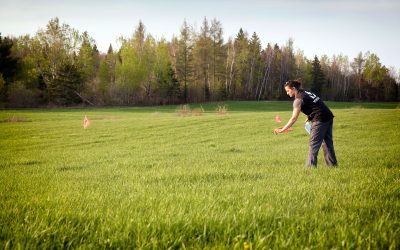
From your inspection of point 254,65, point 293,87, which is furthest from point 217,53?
point 293,87

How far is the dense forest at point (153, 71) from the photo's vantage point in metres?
57.8

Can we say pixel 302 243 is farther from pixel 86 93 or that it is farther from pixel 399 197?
pixel 86 93

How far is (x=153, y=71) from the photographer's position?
214 ft

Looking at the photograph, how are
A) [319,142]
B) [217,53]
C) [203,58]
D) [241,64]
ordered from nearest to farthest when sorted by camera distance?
[319,142] < [203,58] < [217,53] < [241,64]

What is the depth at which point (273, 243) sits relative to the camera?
8.83ft

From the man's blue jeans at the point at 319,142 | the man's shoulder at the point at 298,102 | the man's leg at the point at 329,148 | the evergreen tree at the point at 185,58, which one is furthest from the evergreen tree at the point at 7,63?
the man's leg at the point at 329,148

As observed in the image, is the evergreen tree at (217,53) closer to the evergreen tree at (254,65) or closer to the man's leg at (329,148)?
the evergreen tree at (254,65)

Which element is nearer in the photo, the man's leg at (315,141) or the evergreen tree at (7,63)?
the man's leg at (315,141)

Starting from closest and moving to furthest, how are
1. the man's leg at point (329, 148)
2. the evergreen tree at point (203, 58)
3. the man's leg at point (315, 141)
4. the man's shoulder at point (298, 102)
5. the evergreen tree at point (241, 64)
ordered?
→ the man's shoulder at point (298, 102) → the man's leg at point (315, 141) → the man's leg at point (329, 148) → the evergreen tree at point (203, 58) → the evergreen tree at point (241, 64)

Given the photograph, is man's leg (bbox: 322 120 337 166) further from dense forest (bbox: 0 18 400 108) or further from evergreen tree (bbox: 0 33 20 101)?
evergreen tree (bbox: 0 33 20 101)

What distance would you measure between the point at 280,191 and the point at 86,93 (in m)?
64.4

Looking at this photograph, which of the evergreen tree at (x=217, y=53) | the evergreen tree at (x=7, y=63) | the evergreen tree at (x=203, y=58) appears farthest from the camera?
the evergreen tree at (x=217, y=53)

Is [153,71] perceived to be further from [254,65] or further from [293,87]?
[293,87]

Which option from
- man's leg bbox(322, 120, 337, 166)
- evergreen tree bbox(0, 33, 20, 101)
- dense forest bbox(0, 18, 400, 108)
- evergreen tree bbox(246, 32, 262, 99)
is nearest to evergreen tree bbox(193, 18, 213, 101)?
dense forest bbox(0, 18, 400, 108)
